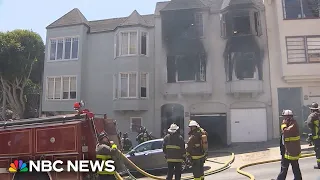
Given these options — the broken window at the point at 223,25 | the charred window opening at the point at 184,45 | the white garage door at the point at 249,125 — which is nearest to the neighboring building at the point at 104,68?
the charred window opening at the point at 184,45

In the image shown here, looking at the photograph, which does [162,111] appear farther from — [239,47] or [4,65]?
[4,65]

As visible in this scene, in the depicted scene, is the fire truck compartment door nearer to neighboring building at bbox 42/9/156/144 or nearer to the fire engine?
the fire engine

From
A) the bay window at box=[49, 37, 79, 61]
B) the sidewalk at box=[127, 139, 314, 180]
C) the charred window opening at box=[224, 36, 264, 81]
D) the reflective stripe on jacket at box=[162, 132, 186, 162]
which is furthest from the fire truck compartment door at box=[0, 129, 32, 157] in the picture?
the bay window at box=[49, 37, 79, 61]

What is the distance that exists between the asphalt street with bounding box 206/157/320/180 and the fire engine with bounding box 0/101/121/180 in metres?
5.06

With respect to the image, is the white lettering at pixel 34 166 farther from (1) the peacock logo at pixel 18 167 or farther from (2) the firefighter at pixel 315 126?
(2) the firefighter at pixel 315 126

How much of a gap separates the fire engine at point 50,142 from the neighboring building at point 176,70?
14365 mm

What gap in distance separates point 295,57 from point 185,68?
7.45m

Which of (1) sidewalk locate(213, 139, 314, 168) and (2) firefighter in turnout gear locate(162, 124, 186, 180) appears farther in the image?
(1) sidewalk locate(213, 139, 314, 168)

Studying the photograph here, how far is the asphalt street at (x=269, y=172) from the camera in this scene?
9.34 meters

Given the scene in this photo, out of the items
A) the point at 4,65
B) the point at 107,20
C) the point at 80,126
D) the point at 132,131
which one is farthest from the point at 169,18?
the point at 80,126

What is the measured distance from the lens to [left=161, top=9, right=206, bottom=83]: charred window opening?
72.6 ft

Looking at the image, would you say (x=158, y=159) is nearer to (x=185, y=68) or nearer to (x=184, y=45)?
(x=185, y=68)

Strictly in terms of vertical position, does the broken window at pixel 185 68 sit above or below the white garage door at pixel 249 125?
above

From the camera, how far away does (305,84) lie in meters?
21.0
